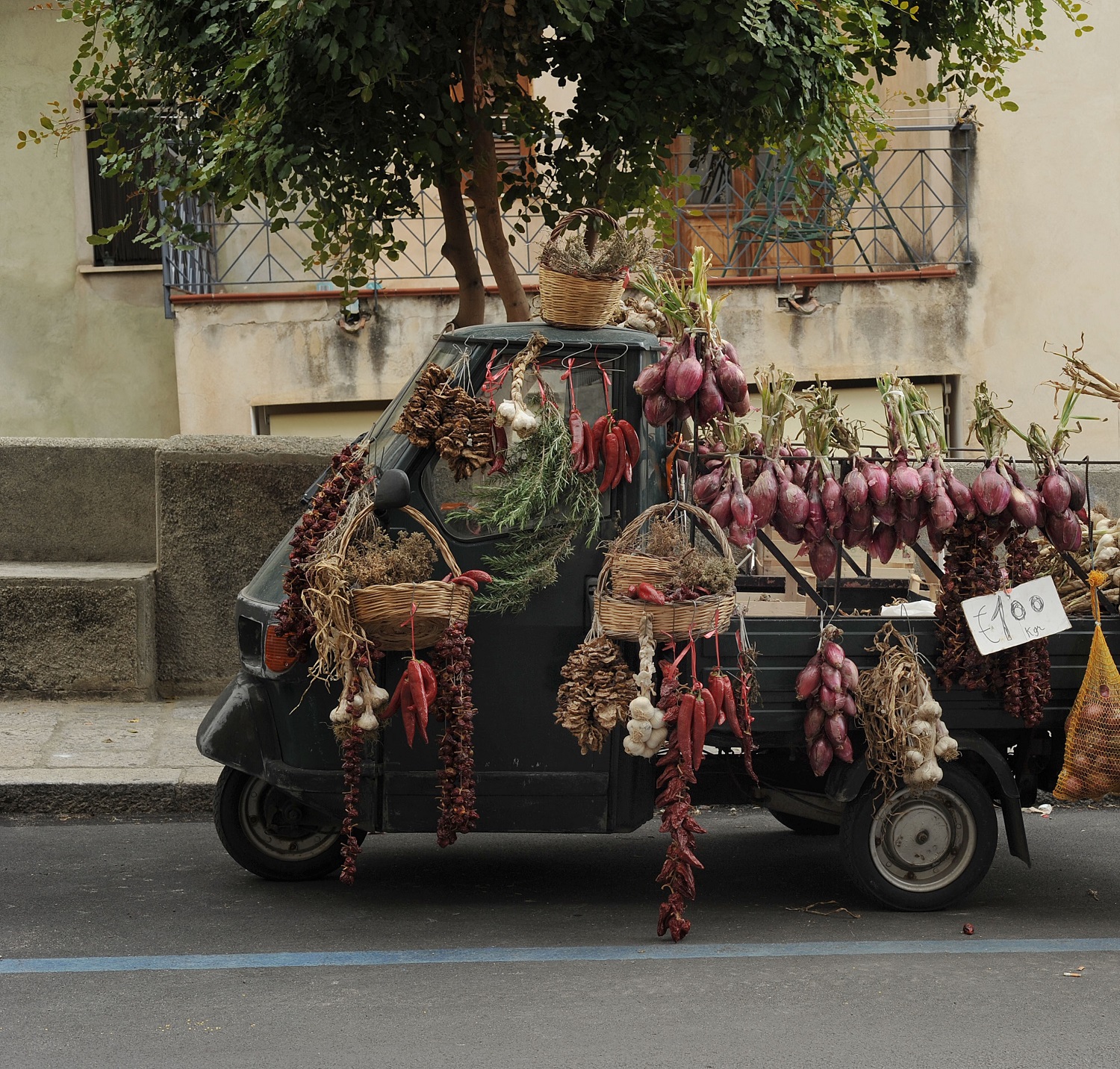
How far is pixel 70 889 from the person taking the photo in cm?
549

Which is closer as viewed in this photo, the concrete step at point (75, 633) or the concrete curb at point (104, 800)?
the concrete curb at point (104, 800)

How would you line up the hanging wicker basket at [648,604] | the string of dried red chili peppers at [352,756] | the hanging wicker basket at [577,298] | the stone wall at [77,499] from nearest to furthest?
the hanging wicker basket at [648,604] < the string of dried red chili peppers at [352,756] < the hanging wicker basket at [577,298] < the stone wall at [77,499]

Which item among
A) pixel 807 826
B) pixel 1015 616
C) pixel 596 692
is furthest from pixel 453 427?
pixel 807 826

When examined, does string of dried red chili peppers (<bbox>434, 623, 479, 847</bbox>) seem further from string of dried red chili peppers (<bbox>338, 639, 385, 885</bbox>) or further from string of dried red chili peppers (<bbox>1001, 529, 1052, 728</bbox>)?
string of dried red chili peppers (<bbox>1001, 529, 1052, 728</bbox>)

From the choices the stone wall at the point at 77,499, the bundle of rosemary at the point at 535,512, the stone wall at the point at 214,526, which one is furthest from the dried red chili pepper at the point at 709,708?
the stone wall at the point at 77,499

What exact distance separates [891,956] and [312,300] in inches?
330

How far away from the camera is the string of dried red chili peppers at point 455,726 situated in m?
4.76

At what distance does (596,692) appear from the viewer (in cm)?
471

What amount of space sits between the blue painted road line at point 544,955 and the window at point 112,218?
10.1 m

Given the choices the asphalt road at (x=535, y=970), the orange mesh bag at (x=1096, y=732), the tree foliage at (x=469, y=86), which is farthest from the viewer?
the tree foliage at (x=469, y=86)

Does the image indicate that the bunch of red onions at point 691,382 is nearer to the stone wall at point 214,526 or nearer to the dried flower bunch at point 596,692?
the dried flower bunch at point 596,692

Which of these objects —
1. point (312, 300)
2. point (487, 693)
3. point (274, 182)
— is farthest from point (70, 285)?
point (487, 693)

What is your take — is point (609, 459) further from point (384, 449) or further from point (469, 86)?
point (469, 86)

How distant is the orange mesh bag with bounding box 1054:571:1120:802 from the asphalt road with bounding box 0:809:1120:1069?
1.82 feet
